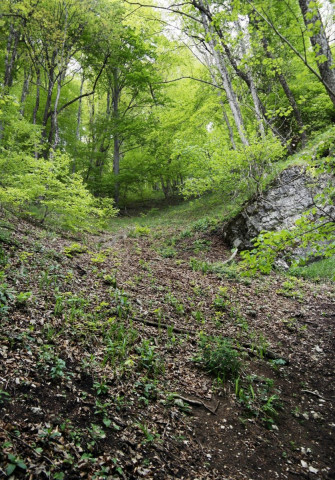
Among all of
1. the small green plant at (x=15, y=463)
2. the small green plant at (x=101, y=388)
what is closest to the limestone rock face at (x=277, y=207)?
the small green plant at (x=101, y=388)

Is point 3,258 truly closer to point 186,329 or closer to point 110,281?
point 110,281

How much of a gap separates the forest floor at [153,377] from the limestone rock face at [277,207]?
294cm

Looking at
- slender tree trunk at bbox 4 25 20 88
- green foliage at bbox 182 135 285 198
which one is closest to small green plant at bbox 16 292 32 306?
green foliage at bbox 182 135 285 198

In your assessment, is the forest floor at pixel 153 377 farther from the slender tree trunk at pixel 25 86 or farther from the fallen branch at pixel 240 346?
the slender tree trunk at pixel 25 86

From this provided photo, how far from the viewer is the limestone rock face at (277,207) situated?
8688mm

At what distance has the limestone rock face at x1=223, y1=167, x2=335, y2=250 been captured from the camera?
869cm

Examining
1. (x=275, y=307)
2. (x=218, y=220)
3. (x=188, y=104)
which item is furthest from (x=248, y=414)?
(x=188, y=104)

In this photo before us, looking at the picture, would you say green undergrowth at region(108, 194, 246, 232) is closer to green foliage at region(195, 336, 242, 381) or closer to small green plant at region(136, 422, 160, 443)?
green foliage at region(195, 336, 242, 381)

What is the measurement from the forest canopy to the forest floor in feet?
11.8

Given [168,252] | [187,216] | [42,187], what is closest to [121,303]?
[42,187]

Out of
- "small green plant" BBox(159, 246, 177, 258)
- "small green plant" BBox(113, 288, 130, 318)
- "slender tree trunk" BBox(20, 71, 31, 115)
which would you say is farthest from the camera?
"slender tree trunk" BBox(20, 71, 31, 115)

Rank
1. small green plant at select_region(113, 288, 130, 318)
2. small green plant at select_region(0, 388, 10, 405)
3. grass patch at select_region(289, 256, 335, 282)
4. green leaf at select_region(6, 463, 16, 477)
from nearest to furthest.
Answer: green leaf at select_region(6, 463, 16, 477) < small green plant at select_region(0, 388, 10, 405) < small green plant at select_region(113, 288, 130, 318) < grass patch at select_region(289, 256, 335, 282)

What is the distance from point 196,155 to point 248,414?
393 inches

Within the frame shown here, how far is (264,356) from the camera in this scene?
14.8 feet
